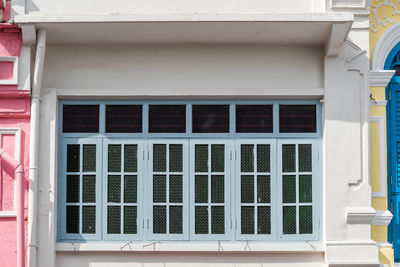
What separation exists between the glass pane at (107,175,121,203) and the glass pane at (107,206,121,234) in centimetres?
11

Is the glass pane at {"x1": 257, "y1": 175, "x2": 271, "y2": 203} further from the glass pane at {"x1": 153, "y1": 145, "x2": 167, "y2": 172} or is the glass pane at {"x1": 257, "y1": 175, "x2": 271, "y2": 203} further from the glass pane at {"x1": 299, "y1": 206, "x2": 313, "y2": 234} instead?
the glass pane at {"x1": 153, "y1": 145, "x2": 167, "y2": 172}

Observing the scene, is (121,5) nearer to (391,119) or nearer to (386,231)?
(391,119)

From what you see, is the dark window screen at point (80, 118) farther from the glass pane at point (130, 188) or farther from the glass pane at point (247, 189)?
the glass pane at point (247, 189)

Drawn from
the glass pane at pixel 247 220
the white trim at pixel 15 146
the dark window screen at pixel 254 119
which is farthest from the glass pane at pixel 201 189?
the white trim at pixel 15 146

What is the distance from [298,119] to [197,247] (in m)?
1.96

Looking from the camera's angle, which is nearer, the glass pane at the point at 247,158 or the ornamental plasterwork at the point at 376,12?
the glass pane at the point at 247,158

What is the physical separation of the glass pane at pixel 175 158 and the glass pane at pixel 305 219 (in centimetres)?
154

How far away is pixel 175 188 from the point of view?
356 inches

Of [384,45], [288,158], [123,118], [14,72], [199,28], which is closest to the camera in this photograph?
[199,28]

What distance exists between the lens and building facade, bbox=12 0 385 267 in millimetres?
8859

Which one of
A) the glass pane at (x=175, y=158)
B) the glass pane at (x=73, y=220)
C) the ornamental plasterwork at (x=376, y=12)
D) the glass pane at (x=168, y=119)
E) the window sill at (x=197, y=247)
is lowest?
the window sill at (x=197, y=247)

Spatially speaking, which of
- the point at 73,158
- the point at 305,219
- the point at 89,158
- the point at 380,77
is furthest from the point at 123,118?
the point at 380,77

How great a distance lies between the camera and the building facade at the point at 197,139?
349 inches

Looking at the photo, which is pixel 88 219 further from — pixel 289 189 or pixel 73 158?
pixel 289 189
